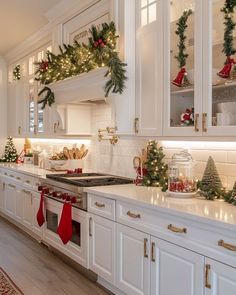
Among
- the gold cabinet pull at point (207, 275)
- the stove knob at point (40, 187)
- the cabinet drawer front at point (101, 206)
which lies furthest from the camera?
the stove knob at point (40, 187)

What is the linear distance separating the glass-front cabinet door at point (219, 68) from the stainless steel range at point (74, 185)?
4.35ft

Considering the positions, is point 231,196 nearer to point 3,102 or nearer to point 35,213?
point 35,213

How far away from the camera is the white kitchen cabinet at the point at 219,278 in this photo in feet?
5.97

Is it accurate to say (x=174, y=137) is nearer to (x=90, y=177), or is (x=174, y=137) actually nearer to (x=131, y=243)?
(x=131, y=243)

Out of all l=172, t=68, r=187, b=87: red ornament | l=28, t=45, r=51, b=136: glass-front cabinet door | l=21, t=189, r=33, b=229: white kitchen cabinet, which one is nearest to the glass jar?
l=172, t=68, r=187, b=87: red ornament

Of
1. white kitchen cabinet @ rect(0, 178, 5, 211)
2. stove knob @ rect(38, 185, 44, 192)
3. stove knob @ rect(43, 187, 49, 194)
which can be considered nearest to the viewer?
stove knob @ rect(43, 187, 49, 194)

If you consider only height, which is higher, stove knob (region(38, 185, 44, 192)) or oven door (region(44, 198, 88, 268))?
stove knob (region(38, 185, 44, 192))

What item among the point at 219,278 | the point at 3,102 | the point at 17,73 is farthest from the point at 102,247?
the point at 3,102

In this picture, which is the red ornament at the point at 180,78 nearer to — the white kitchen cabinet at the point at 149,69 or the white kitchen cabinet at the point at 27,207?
the white kitchen cabinet at the point at 149,69

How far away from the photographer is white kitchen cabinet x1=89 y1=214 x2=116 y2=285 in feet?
9.29

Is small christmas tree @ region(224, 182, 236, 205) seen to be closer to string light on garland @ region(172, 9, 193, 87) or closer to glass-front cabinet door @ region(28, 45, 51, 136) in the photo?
string light on garland @ region(172, 9, 193, 87)

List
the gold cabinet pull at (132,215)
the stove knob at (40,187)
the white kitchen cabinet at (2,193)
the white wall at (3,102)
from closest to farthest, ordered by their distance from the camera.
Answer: the gold cabinet pull at (132,215), the stove knob at (40,187), the white kitchen cabinet at (2,193), the white wall at (3,102)

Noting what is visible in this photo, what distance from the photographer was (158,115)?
9.32 feet

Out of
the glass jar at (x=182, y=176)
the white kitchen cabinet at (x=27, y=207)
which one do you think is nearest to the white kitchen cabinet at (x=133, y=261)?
the glass jar at (x=182, y=176)
